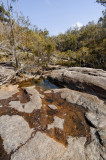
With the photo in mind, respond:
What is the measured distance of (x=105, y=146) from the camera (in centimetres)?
229

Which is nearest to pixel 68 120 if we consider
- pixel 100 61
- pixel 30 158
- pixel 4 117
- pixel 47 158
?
pixel 47 158

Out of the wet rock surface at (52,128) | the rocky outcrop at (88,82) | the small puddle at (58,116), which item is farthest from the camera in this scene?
the rocky outcrop at (88,82)

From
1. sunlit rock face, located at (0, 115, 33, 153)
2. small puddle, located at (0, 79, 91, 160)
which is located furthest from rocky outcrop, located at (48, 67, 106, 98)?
sunlit rock face, located at (0, 115, 33, 153)

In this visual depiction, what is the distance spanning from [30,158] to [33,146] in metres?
0.26

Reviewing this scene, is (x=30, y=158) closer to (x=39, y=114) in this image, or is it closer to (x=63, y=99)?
(x=39, y=114)

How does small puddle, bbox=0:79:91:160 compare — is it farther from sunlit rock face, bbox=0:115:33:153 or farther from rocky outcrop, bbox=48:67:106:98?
rocky outcrop, bbox=48:67:106:98

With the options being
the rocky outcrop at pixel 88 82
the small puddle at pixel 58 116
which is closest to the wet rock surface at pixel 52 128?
the small puddle at pixel 58 116

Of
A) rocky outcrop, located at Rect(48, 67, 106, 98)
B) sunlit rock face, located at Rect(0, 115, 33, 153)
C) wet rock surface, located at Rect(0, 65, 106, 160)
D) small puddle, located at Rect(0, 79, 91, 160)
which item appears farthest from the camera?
rocky outcrop, located at Rect(48, 67, 106, 98)

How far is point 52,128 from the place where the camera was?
2779mm

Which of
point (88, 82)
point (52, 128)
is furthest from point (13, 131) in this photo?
point (88, 82)

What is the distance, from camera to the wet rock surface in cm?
212

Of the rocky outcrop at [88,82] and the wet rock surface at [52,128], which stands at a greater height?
the rocky outcrop at [88,82]

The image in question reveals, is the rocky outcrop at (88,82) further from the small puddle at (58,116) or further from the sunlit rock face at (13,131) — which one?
the sunlit rock face at (13,131)

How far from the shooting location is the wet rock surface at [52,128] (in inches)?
83.4
